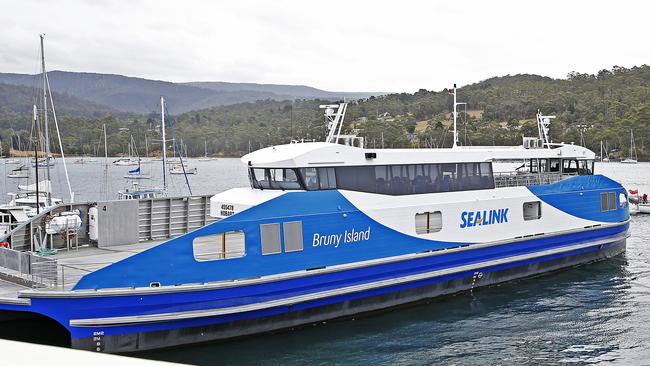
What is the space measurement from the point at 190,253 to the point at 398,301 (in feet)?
18.7

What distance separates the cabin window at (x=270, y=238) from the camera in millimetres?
12859

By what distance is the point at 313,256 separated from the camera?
13461 mm

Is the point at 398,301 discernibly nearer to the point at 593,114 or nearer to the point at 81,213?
the point at 81,213

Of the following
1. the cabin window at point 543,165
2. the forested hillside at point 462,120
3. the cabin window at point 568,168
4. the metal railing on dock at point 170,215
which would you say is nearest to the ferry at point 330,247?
the cabin window at point 543,165

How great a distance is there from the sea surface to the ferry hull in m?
0.19

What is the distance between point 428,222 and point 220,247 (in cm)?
546

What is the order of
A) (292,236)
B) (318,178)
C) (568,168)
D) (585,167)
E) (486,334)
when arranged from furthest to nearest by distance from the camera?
(585,167), (568,168), (318,178), (486,334), (292,236)

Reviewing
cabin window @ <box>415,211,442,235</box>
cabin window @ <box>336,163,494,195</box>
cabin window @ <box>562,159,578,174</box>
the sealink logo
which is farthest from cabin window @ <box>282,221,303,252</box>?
cabin window @ <box>562,159,578,174</box>

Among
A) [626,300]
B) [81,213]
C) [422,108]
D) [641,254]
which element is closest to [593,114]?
[422,108]

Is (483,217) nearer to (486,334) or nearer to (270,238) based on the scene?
(486,334)

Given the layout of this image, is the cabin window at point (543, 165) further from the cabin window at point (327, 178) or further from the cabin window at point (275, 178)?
the cabin window at point (275, 178)

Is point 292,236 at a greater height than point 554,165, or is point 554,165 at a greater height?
point 554,165

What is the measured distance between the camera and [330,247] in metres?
13.7

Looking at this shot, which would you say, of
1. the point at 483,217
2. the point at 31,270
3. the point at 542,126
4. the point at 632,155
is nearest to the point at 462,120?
the point at 632,155
